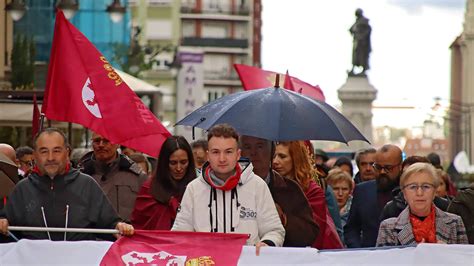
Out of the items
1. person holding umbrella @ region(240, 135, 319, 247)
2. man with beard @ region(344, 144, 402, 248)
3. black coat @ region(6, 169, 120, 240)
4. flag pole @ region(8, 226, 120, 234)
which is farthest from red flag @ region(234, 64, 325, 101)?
flag pole @ region(8, 226, 120, 234)

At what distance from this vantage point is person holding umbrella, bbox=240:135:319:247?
36.6ft

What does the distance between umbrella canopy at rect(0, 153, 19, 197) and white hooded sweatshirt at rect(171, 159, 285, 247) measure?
2351 millimetres

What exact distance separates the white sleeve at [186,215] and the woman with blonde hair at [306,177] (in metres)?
1.71

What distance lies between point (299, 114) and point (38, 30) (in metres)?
33.8

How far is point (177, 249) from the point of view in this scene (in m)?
10.1

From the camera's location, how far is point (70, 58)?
46.1 ft

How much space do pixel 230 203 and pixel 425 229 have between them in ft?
4.26

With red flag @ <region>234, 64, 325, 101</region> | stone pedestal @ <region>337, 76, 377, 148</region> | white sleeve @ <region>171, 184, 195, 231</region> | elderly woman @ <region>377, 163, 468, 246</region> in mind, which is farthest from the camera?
stone pedestal @ <region>337, 76, 377, 148</region>

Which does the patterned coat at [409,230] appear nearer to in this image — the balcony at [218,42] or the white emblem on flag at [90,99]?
the white emblem on flag at [90,99]

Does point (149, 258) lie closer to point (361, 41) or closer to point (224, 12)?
point (361, 41)

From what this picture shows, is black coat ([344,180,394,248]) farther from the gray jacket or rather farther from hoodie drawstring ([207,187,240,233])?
hoodie drawstring ([207,187,240,233])

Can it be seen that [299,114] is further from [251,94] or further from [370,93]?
[370,93]

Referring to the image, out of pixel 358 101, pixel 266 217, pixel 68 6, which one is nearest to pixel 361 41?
pixel 358 101

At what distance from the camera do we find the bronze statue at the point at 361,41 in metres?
59.9
